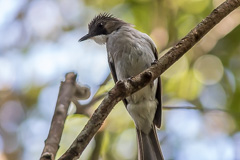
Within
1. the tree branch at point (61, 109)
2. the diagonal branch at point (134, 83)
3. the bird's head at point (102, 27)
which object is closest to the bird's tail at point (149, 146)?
the tree branch at point (61, 109)

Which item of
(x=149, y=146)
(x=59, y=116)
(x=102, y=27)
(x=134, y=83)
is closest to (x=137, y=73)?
(x=149, y=146)

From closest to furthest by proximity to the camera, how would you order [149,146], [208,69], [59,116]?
1. [59,116]
2. [149,146]
3. [208,69]

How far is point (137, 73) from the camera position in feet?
15.5

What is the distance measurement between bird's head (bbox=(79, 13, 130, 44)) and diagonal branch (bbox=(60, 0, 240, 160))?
2272 mm

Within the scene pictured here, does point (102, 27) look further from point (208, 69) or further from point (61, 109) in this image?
point (61, 109)

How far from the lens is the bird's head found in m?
5.46

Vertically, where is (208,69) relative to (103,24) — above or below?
below

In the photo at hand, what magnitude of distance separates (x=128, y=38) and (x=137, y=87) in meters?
1.90

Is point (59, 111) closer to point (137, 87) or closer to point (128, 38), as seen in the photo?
point (137, 87)

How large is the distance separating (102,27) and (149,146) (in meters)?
1.81

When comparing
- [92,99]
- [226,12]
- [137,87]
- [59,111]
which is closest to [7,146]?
[92,99]

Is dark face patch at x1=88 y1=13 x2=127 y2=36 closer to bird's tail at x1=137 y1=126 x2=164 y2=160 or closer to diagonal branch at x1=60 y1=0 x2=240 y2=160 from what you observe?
bird's tail at x1=137 y1=126 x2=164 y2=160

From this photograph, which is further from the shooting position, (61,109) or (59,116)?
(61,109)

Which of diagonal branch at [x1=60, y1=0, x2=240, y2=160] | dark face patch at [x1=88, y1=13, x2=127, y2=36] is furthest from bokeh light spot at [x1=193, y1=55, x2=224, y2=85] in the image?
diagonal branch at [x1=60, y1=0, x2=240, y2=160]
